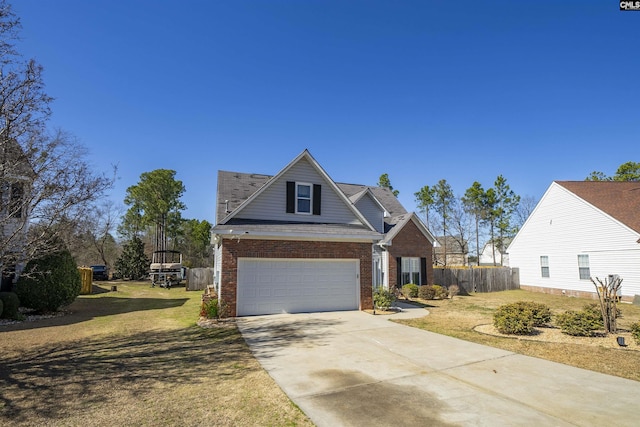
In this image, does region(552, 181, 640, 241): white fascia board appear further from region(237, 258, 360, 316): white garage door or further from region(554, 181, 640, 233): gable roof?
region(237, 258, 360, 316): white garage door

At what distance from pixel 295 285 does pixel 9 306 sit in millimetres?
10869

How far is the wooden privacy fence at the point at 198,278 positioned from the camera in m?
26.9

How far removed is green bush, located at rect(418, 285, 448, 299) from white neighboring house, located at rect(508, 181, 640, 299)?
9.85 m

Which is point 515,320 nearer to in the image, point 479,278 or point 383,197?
point 383,197

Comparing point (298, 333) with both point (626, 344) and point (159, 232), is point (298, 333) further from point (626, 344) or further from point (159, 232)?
point (159, 232)

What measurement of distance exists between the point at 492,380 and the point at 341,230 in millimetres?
9030

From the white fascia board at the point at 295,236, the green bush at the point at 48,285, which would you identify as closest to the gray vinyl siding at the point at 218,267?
the white fascia board at the point at 295,236

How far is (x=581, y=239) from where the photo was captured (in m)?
22.8

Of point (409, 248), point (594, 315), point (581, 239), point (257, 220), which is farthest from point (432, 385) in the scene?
point (581, 239)

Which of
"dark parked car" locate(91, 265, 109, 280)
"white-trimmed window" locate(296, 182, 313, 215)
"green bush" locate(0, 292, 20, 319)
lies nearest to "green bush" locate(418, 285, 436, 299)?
"white-trimmed window" locate(296, 182, 313, 215)

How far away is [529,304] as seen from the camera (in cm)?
1117

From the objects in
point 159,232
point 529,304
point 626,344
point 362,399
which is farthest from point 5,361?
point 159,232

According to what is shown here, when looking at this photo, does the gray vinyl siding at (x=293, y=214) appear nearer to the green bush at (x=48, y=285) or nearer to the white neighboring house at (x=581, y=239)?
the green bush at (x=48, y=285)

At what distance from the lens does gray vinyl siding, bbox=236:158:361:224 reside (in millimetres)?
14172
